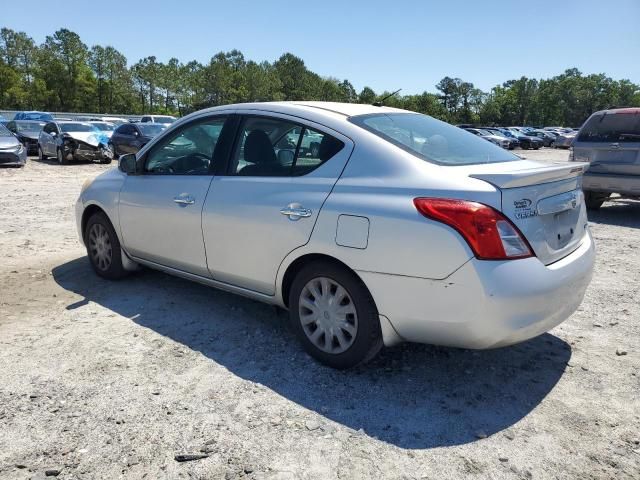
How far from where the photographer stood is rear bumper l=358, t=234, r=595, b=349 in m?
2.71

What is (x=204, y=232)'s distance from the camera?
3.96 meters

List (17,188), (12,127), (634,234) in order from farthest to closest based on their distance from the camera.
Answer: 1. (12,127)
2. (17,188)
3. (634,234)

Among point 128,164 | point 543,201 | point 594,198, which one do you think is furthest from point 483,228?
point 594,198

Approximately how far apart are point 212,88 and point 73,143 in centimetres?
6990

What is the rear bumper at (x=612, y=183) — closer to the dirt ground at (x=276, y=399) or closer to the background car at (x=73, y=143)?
the dirt ground at (x=276, y=399)

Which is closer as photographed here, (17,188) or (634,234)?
(634,234)

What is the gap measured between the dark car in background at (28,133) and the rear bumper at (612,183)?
21216mm

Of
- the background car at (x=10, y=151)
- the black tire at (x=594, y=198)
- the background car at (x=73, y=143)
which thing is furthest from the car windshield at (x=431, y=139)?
the background car at (x=73, y=143)

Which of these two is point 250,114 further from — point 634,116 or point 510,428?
point 634,116

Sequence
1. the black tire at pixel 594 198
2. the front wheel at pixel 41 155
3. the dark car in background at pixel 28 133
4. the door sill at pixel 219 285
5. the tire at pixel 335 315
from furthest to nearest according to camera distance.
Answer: the dark car in background at pixel 28 133 < the front wheel at pixel 41 155 < the black tire at pixel 594 198 < the door sill at pixel 219 285 < the tire at pixel 335 315

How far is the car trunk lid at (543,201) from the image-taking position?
2.81 m

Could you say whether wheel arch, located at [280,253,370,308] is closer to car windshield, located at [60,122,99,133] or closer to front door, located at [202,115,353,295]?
front door, located at [202,115,353,295]

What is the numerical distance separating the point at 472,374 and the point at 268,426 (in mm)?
1397

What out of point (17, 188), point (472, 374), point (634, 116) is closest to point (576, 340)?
point (472, 374)
